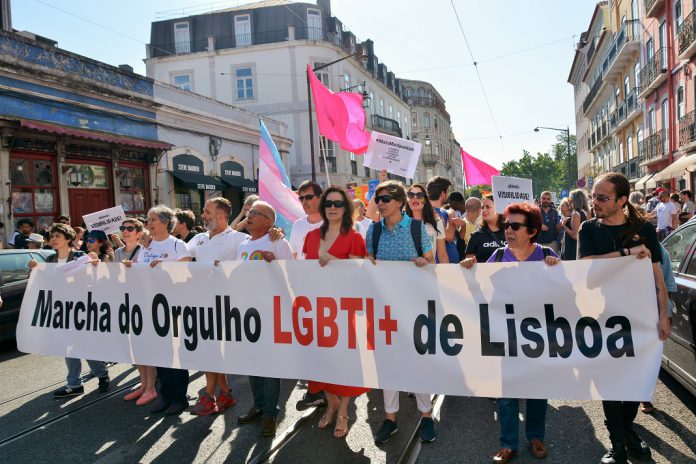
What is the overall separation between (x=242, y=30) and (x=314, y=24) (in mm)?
4732

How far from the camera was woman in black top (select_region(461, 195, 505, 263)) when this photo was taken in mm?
4852

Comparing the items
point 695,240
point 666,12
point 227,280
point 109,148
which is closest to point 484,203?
point 695,240

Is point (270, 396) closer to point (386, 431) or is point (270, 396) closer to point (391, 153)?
point (386, 431)

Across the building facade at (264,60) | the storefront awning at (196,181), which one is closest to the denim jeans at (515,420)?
the storefront awning at (196,181)

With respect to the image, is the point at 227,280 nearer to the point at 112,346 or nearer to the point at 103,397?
the point at 112,346

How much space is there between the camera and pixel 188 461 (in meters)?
3.80

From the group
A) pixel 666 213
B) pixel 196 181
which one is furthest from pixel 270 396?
pixel 196 181

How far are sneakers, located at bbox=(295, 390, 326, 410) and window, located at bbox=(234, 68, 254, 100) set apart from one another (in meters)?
31.9

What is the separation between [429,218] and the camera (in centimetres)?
475

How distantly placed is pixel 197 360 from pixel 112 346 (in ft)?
3.13

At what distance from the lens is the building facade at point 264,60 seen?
112 ft

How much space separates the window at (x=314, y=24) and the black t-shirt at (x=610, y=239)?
34042 millimetres

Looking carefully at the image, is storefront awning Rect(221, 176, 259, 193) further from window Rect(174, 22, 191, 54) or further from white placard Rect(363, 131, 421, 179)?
window Rect(174, 22, 191, 54)

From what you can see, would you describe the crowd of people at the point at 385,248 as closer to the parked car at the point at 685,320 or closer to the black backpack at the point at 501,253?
the black backpack at the point at 501,253
